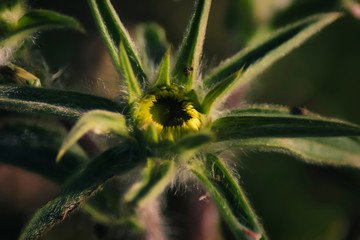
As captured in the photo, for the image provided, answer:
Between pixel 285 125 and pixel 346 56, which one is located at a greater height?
pixel 346 56

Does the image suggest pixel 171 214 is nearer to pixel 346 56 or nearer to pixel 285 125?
pixel 285 125

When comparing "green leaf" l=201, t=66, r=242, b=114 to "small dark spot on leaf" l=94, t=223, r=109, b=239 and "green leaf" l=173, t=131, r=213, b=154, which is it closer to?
"green leaf" l=173, t=131, r=213, b=154

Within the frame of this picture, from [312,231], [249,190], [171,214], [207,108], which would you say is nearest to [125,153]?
[207,108]

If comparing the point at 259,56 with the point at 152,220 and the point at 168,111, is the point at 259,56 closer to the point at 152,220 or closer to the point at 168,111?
the point at 168,111

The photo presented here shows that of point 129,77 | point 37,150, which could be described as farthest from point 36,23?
point 37,150

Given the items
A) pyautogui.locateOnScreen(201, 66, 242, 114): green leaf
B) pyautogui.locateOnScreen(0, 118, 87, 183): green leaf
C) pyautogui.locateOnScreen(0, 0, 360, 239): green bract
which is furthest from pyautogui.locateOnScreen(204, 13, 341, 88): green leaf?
pyautogui.locateOnScreen(0, 118, 87, 183): green leaf
